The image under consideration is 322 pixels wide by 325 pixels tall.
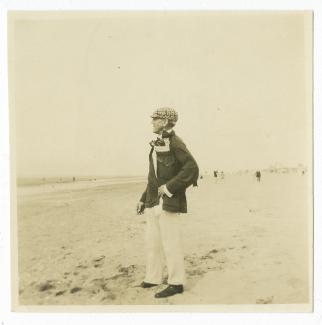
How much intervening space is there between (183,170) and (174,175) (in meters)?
0.06

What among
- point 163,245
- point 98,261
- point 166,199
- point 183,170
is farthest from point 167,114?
point 98,261

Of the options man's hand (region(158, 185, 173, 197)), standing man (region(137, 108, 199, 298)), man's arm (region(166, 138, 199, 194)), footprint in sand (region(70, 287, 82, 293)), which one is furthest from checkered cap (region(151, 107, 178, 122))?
footprint in sand (region(70, 287, 82, 293))

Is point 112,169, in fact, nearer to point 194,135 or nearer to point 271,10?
point 194,135

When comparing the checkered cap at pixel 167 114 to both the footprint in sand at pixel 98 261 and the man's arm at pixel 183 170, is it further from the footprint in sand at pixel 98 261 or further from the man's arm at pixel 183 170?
the footprint in sand at pixel 98 261

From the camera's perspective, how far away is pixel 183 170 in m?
2.71

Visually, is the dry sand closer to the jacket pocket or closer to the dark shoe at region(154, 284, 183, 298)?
the dark shoe at region(154, 284, 183, 298)

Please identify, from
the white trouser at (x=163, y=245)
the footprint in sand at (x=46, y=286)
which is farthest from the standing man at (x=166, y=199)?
the footprint in sand at (x=46, y=286)

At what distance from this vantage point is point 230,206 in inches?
112

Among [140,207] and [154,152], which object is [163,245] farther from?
[154,152]

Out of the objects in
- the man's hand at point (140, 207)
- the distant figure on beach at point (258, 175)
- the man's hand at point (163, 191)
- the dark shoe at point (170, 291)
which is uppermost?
the distant figure on beach at point (258, 175)

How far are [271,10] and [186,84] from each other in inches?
24.2

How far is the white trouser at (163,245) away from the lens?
273cm

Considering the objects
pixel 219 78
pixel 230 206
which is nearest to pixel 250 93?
pixel 219 78
